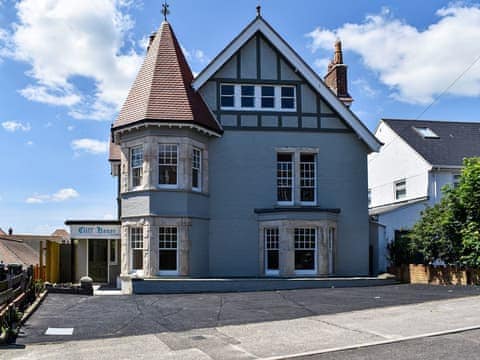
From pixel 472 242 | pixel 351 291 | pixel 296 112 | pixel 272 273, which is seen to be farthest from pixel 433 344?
pixel 296 112

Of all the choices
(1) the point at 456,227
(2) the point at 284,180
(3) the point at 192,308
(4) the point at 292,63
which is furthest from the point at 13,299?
(1) the point at 456,227

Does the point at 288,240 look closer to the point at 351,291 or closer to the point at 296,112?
the point at 351,291

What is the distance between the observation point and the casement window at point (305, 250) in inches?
938

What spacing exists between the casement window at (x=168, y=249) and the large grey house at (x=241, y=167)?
0.13 feet

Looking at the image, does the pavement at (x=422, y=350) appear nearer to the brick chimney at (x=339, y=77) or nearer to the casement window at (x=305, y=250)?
the casement window at (x=305, y=250)

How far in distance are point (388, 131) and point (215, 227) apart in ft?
52.7

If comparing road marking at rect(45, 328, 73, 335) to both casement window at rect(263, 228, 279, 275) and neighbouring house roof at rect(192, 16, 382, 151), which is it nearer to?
casement window at rect(263, 228, 279, 275)

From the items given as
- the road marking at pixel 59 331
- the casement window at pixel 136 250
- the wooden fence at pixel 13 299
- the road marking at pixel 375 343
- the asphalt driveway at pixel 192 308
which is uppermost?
the casement window at pixel 136 250

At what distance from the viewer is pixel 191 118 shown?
878 inches

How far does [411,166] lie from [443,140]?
3085 mm

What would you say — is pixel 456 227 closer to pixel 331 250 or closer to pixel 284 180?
pixel 331 250

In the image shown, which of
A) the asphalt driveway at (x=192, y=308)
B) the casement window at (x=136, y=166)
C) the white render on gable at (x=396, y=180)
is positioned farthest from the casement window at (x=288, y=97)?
the asphalt driveway at (x=192, y=308)

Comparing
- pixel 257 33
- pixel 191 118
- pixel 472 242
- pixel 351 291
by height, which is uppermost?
pixel 257 33

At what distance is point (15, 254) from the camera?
1503 inches
